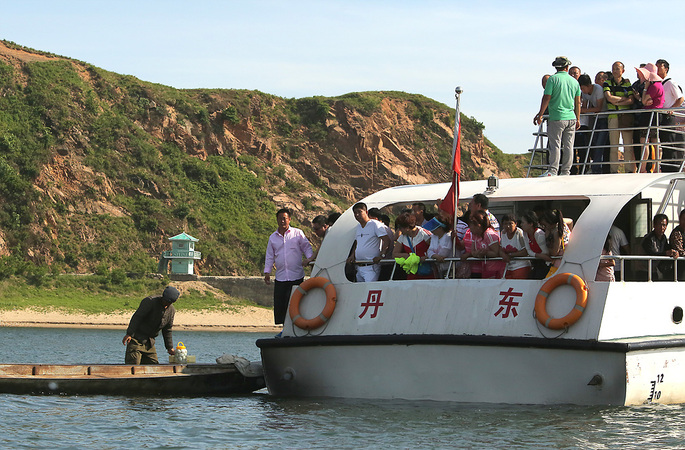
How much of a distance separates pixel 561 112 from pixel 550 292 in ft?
12.1

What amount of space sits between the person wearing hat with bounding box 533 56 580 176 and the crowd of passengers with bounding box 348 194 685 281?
48.1 inches

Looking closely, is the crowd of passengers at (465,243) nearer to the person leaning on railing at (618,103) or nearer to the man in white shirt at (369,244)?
the man in white shirt at (369,244)

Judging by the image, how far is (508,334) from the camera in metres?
12.4

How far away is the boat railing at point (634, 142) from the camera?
1551 cm

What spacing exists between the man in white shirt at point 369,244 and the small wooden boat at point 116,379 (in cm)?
264

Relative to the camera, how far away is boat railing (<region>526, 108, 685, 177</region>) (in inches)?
611

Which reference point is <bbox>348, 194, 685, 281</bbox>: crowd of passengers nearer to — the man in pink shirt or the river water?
the man in pink shirt

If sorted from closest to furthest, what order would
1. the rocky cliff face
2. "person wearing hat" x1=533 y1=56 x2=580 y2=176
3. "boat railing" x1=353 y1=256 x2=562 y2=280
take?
"boat railing" x1=353 y1=256 x2=562 y2=280
"person wearing hat" x1=533 y1=56 x2=580 y2=176
the rocky cliff face

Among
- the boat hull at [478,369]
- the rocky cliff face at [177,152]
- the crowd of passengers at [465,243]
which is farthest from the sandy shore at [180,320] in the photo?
the boat hull at [478,369]

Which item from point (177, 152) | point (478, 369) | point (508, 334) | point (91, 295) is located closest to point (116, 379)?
point (478, 369)

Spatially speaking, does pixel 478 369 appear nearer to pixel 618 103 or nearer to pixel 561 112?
pixel 561 112

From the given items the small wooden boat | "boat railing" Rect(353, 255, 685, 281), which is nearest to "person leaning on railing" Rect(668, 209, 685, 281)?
"boat railing" Rect(353, 255, 685, 281)

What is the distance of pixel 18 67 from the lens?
84.2 meters

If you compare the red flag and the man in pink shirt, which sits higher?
the red flag
